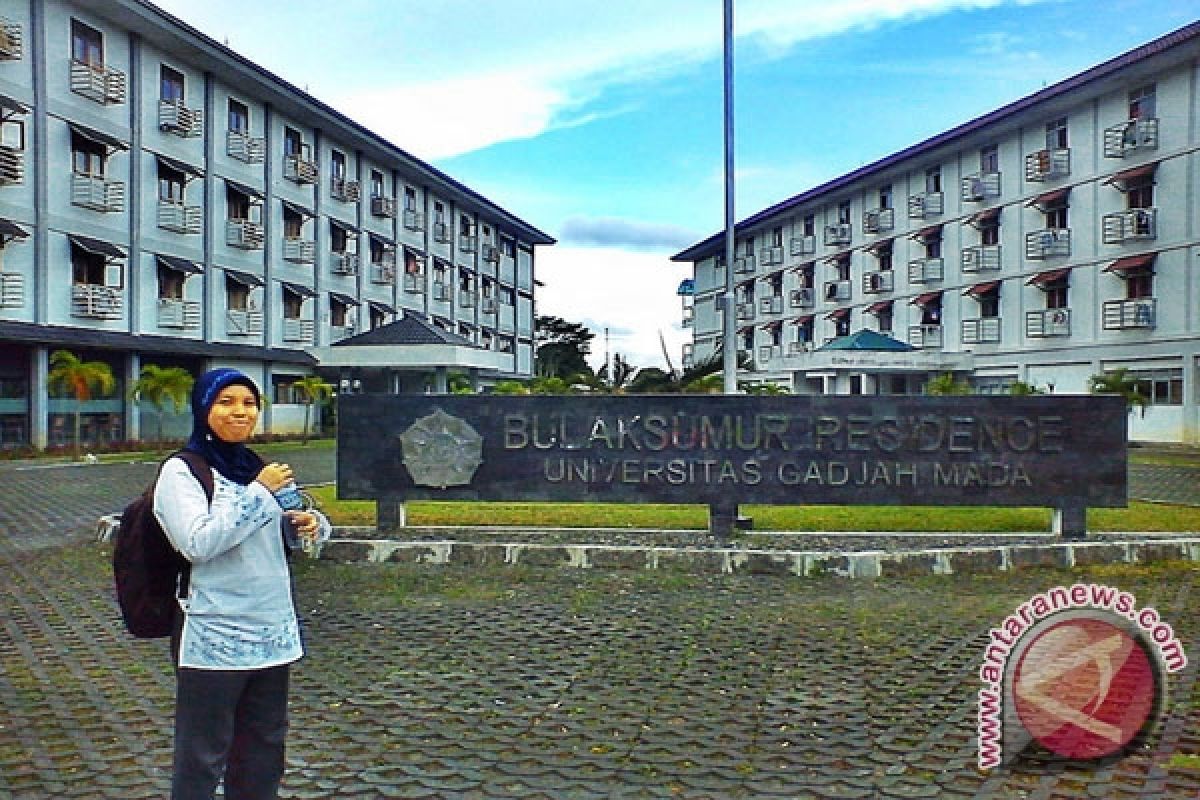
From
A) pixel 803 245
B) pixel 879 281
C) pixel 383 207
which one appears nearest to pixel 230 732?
pixel 383 207

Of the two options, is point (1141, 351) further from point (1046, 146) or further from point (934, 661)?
point (934, 661)

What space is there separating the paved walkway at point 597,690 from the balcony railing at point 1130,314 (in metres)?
24.2

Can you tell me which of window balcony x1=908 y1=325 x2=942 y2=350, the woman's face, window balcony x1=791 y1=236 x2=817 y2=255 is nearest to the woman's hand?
the woman's face

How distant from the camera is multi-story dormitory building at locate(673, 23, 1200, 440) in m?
30.2

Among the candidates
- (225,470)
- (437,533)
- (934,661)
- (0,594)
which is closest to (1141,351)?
(437,533)

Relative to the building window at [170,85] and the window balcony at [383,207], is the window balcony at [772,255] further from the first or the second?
the building window at [170,85]

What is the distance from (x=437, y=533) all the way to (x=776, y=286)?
150 feet

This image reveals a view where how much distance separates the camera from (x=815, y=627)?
739 centimetres

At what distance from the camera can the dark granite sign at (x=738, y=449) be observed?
35.0 ft

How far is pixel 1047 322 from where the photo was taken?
114ft

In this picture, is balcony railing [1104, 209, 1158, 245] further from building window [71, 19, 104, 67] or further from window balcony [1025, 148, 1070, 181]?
building window [71, 19, 104, 67]

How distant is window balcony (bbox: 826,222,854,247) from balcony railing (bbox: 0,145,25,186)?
1285 inches

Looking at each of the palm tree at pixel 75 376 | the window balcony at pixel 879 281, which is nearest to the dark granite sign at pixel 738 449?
the palm tree at pixel 75 376

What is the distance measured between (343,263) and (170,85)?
10.8 m
